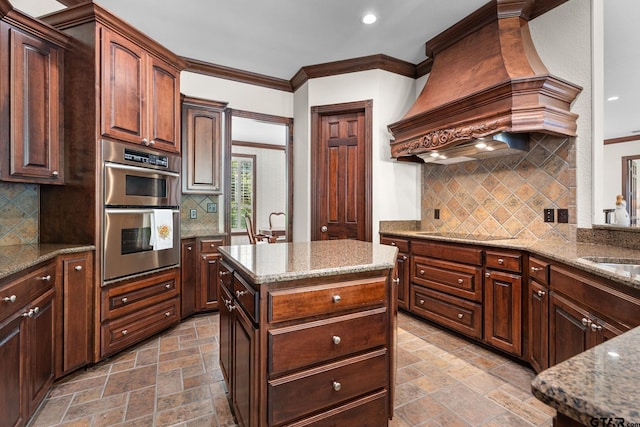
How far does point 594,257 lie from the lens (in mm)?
1883

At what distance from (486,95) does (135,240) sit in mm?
3111

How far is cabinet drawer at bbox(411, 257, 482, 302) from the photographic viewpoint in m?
2.69

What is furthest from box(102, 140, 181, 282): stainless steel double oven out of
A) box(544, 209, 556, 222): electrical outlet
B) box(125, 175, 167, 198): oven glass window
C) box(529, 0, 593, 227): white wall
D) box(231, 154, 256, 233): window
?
box(231, 154, 256, 233): window

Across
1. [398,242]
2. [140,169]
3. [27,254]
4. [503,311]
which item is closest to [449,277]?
[503,311]

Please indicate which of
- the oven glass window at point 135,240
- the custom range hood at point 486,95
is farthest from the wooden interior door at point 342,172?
the oven glass window at point 135,240

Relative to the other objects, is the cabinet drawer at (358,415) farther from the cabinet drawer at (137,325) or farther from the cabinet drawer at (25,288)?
the cabinet drawer at (137,325)

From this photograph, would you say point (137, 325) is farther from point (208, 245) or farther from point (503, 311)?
point (503, 311)

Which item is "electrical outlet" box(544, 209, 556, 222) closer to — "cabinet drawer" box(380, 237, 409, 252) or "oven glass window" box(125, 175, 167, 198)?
"cabinet drawer" box(380, 237, 409, 252)

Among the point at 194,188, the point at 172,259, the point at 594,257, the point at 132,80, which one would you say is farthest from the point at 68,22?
the point at 594,257

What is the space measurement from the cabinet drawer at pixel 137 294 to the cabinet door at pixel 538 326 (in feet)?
9.88

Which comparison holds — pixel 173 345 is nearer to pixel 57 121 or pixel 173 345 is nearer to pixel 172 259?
pixel 172 259

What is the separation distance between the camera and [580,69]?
8.16ft

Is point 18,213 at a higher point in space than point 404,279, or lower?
higher

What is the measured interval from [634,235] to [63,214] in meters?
4.14
